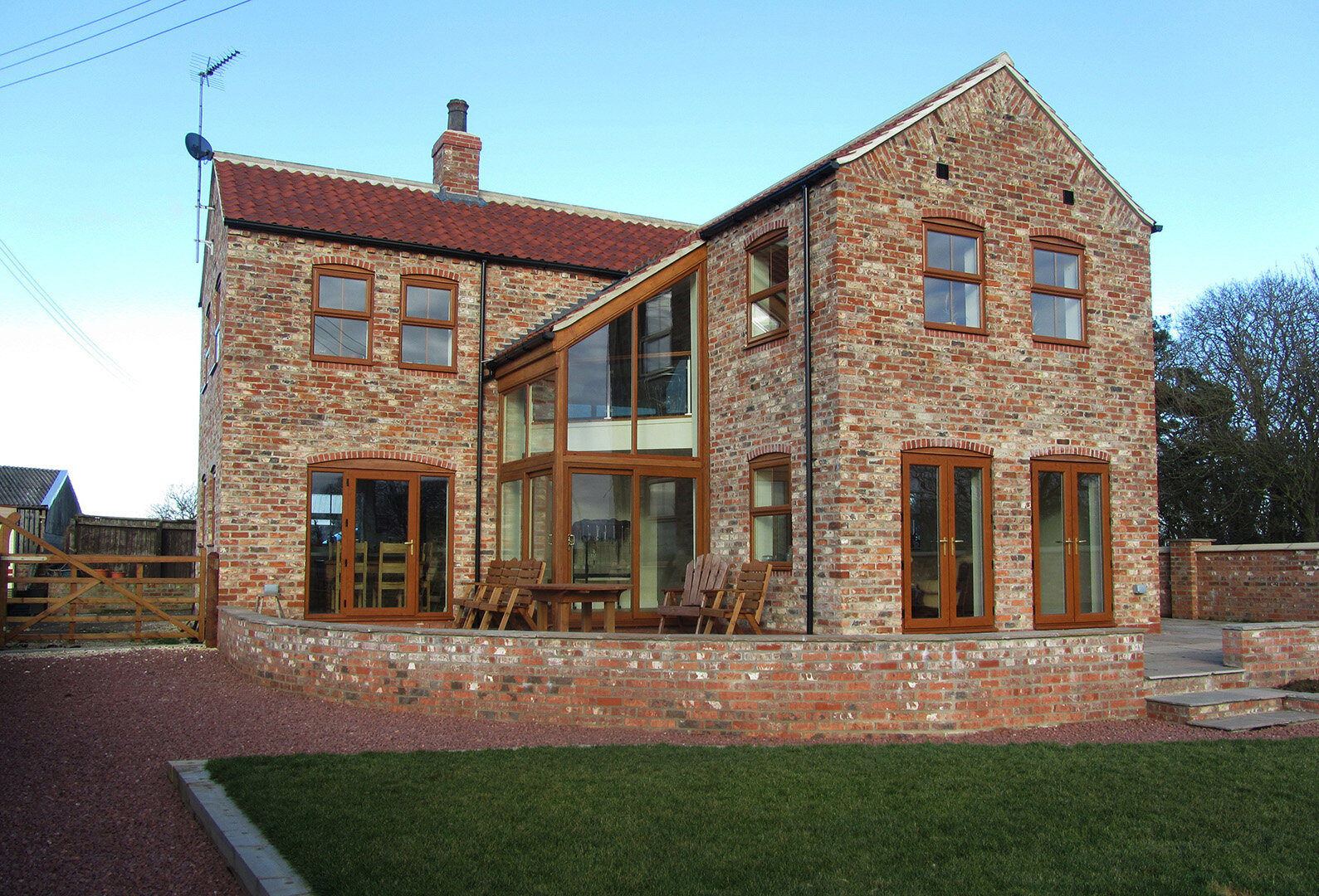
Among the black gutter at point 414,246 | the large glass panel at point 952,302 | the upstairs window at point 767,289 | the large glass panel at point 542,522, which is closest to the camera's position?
the large glass panel at point 952,302

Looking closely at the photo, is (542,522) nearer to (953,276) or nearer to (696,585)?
(696,585)

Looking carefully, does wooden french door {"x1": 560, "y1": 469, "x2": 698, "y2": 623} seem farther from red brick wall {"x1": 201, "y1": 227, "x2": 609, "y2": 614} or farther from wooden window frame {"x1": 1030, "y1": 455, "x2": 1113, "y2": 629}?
wooden window frame {"x1": 1030, "y1": 455, "x2": 1113, "y2": 629}

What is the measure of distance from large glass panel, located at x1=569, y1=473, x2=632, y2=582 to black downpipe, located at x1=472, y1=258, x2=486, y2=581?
267 cm

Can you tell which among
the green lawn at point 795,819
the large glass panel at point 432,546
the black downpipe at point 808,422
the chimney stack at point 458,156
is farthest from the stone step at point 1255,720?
the chimney stack at point 458,156

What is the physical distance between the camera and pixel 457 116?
59.3ft

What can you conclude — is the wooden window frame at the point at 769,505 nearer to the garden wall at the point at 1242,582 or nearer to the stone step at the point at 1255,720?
the stone step at the point at 1255,720

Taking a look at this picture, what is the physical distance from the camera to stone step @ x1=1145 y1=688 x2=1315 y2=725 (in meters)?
8.94

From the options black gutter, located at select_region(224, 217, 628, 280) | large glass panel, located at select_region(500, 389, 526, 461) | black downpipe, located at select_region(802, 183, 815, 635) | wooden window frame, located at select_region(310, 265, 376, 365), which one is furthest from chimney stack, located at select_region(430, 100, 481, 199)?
black downpipe, located at select_region(802, 183, 815, 635)

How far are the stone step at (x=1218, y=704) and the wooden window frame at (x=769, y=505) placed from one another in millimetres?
4097

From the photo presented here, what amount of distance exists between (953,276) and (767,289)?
2.20m

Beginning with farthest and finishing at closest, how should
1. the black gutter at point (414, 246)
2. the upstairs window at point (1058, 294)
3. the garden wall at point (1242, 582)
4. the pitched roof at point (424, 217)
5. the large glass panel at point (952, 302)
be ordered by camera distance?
the garden wall at point (1242, 582), the pitched roof at point (424, 217), the black gutter at point (414, 246), the upstairs window at point (1058, 294), the large glass panel at point (952, 302)

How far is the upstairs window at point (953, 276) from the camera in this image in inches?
479

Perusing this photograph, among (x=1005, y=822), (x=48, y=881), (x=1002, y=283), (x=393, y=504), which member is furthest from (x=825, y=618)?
(x=48, y=881)

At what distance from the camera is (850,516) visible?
1120 cm
